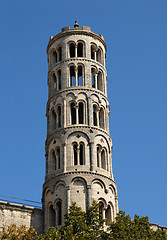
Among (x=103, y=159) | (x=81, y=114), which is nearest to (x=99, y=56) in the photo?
(x=81, y=114)

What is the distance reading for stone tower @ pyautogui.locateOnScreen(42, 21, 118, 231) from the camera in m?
56.0

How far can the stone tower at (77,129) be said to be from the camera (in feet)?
184

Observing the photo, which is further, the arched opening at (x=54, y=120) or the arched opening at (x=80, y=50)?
the arched opening at (x=80, y=50)

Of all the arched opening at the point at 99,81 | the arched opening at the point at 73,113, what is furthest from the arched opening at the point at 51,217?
the arched opening at the point at 99,81

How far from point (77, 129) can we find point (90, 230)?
14258 mm

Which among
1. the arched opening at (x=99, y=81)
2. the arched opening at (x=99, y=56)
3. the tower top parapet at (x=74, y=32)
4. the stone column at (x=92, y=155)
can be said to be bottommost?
the stone column at (x=92, y=155)

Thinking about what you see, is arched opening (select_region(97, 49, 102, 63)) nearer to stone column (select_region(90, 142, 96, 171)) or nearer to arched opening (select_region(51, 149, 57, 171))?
stone column (select_region(90, 142, 96, 171))

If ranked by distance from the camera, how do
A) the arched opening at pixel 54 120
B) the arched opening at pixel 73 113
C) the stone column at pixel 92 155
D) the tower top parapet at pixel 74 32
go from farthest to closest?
the tower top parapet at pixel 74 32
the arched opening at pixel 54 120
the arched opening at pixel 73 113
the stone column at pixel 92 155

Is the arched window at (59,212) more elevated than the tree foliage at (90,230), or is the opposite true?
the arched window at (59,212)

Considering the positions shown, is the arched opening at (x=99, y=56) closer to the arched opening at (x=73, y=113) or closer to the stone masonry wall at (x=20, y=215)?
the arched opening at (x=73, y=113)

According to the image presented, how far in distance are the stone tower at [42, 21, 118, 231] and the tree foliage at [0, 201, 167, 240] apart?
544 centimetres

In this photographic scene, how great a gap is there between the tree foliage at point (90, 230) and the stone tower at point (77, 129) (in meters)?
5.44

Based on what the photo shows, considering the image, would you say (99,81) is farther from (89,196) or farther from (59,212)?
(59,212)

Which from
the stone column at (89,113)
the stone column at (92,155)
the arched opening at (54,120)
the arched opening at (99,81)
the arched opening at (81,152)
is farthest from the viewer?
the arched opening at (99,81)
